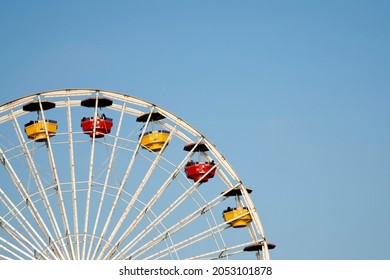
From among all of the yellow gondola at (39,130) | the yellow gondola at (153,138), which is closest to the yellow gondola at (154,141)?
the yellow gondola at (153,138)

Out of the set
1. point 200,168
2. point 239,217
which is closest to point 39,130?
point 200,168

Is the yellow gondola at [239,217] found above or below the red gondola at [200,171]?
below

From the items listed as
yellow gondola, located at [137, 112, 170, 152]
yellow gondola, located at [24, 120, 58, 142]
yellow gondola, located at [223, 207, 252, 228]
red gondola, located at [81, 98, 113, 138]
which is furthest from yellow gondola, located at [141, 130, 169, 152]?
yellow gondola, located at [223, 207, 252, 228]

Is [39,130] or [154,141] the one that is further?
[154,141]

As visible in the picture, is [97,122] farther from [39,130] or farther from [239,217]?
[239,217]

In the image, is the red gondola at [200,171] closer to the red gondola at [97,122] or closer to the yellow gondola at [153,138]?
the yellow gondola at [153,138]

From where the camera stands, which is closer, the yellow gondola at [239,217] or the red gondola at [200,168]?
the yellow gondola at [239,217]

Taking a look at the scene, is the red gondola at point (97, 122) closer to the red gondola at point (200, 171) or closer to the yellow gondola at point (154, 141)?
the yellow gondola at point (154, 141)

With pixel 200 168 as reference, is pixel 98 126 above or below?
above

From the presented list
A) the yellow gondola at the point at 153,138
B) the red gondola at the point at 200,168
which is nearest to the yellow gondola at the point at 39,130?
the yellow gondola at the point at 153,138

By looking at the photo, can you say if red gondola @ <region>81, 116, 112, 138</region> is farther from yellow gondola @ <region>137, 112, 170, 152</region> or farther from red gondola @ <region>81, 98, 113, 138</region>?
yellow gondola @ <region>137, 112, 170, 152</region>

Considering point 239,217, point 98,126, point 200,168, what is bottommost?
point 239,217

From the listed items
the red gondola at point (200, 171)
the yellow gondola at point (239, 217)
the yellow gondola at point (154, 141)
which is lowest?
the yellow gondola at point (239, 217)
